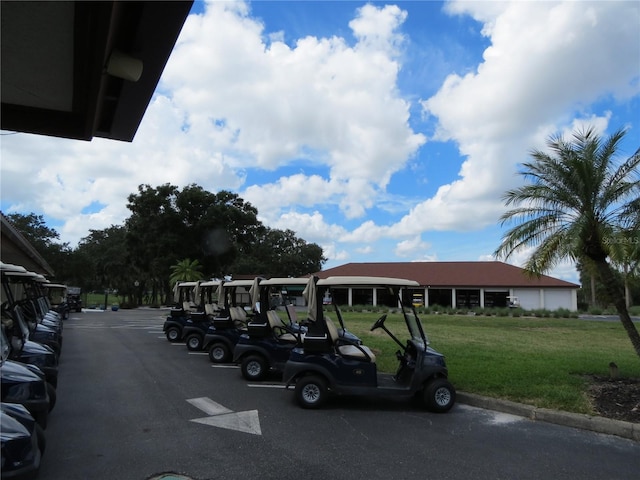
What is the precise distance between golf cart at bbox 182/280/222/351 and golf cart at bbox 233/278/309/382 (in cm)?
427

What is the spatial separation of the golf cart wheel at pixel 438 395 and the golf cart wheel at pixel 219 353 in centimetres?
604

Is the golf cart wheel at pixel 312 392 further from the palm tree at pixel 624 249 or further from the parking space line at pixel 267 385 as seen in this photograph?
the palm tree at pixel 624 249

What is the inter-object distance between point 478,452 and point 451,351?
7582mm

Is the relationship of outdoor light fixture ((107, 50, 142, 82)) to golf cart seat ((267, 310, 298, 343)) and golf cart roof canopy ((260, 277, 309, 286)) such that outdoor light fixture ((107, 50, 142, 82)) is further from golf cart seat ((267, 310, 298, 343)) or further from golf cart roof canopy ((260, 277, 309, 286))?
golf cart seat ((267, 310, 298, 343))

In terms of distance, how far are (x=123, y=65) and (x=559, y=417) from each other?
6.92 meters

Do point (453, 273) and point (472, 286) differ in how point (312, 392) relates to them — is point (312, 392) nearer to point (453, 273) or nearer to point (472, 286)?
point (472, 286)

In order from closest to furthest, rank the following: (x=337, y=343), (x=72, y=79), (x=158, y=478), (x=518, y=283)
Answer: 1. (x=72, y=79)
2. (x=158, y=478)
3. (x=337, y=343)
4. (x=518, y=283)

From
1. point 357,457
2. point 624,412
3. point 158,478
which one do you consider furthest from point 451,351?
point 158,478

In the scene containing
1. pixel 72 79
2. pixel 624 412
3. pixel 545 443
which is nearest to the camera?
pixel 72 79

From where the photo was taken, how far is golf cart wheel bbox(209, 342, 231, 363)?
11.9 metres

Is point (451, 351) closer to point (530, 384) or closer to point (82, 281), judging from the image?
point (530, 384)

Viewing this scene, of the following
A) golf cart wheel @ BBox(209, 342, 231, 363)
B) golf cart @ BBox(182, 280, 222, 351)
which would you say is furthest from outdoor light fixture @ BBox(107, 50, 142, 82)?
golf cart @ BBox(182, 280, 222, 351)

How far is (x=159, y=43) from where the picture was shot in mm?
3008

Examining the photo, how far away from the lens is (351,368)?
7.29 m
